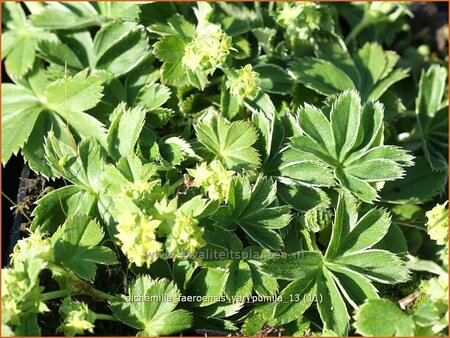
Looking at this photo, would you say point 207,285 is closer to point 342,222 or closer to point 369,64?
point 342,222

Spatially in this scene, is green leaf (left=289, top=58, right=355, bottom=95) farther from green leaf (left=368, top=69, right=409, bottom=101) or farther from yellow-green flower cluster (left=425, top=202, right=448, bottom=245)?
yellow-green flower cluster (left=425, top=202, right=448, bottom=245)

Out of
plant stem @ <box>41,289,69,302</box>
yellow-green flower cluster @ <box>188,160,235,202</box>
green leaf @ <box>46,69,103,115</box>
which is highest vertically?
green leaf @ <box>46,69,103,115</box>

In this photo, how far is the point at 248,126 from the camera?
2.15m

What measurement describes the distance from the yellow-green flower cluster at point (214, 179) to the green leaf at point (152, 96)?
480 mm

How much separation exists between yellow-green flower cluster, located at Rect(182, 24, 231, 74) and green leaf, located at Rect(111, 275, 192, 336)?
0.74 metres

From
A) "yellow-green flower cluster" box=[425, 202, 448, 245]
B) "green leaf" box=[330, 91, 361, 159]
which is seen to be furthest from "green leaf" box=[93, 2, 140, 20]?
"yellow-green flower cluster" box=[425, 202, 448, 245]

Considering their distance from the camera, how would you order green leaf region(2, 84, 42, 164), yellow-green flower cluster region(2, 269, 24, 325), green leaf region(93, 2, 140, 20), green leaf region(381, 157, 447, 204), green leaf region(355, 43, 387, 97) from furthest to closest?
green leaf region(355, 43, 387, 97) < green leaf region(93, 2, 140, 20) < green leaf region(381, 157, 447, 204) < green leaf region(2, 84, 42, 164) < yellow-green flower cluster region(2, 269, 24, 325)

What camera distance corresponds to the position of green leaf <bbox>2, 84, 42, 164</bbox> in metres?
2.29

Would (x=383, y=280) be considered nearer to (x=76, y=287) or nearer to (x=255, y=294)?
(x=255, y=294)

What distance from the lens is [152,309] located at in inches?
76.2

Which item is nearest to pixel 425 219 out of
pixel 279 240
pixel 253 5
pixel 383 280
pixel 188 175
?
pixel 383 280

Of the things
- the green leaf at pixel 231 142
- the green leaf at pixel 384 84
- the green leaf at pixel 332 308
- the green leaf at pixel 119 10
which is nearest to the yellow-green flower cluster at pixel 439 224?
the green leaf at pixel 332 308

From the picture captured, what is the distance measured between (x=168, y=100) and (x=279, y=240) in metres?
0.77

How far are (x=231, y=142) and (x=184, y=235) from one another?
0.51 metres
